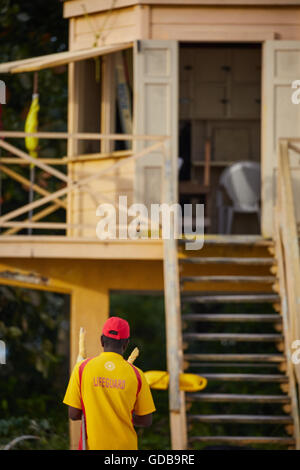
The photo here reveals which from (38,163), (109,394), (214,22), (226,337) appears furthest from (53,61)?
(109,394)

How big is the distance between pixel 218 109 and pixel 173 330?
541 centimetres

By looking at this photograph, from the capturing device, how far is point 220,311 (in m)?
16.3

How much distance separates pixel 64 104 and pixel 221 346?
5768mm

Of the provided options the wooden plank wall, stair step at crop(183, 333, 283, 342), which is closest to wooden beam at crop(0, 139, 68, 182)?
the wooden plank wall

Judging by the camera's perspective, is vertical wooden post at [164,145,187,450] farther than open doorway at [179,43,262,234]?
No

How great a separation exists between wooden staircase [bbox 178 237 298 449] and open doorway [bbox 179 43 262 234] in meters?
2.12

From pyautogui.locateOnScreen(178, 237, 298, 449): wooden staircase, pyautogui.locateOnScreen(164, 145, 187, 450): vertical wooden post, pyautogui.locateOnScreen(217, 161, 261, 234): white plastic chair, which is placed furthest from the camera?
pyautogui.locateOnScreen(217, 161, 261, 234): white plastic chair

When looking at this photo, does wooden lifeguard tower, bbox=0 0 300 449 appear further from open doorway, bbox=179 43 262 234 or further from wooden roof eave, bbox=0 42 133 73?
open doorway, bbox=179 43 262 234

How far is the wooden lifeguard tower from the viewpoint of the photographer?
732 centimetres

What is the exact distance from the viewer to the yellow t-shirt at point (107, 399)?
4.04 metres

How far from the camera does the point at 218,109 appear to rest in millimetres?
11656

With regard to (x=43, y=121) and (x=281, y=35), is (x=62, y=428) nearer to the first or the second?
(x=43, y=121)

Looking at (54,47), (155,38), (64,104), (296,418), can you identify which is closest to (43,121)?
(64,104)

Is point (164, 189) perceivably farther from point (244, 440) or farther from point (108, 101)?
point (244, 440)
